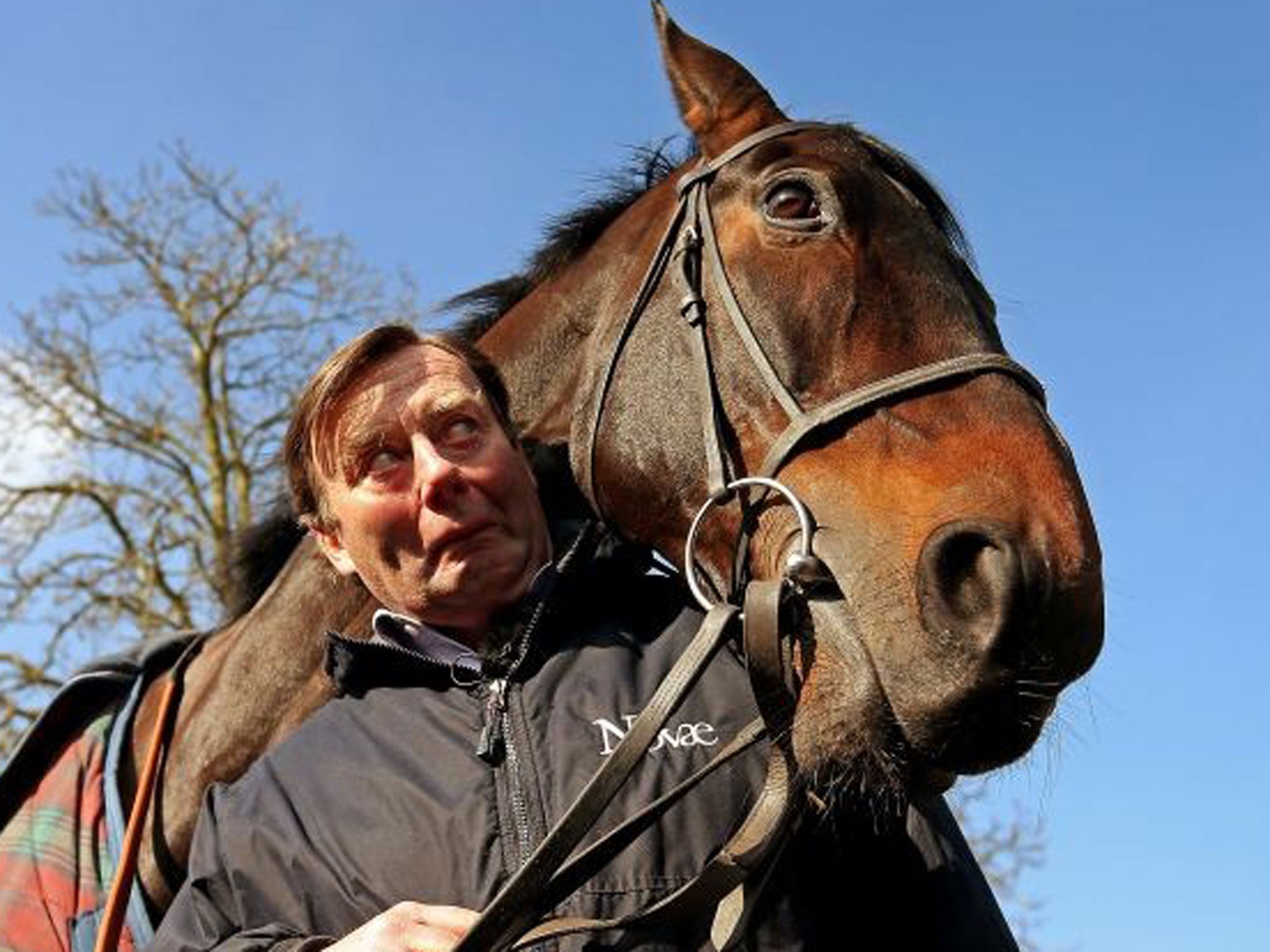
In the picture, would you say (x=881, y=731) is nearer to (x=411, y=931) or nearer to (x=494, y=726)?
(x=494, y=726)

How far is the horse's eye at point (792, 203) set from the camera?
115 inches

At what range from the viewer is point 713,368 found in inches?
112

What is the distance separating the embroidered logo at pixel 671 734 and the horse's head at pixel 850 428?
0.16 metres

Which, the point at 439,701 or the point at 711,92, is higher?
the point at 711,92

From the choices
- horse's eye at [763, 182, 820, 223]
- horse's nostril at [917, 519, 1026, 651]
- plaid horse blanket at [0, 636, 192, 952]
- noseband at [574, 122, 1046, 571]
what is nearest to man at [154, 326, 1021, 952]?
noseband at [574, 122, 1046, 571]

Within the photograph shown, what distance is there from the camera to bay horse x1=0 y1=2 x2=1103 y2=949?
7.41 feet

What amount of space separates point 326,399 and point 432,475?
0.30 meters

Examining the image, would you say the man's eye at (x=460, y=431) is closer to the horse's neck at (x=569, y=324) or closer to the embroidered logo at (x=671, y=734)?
the horse's neck at (x=569, y=324)

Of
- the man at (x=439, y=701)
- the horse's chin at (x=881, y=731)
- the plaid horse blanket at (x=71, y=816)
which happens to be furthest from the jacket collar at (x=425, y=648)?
the plaid horse blanket at (x=71, y=816)

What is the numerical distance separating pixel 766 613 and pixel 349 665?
747mm

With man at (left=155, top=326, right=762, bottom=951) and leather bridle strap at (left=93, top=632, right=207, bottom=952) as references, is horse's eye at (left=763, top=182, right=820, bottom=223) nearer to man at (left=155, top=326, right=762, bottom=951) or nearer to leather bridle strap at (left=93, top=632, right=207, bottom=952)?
man at (left=155, top=326, right=762, bottom=951)

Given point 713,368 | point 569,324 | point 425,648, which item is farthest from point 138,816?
point 713,368

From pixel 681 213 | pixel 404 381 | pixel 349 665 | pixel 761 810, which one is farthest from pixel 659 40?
pixel 761 810

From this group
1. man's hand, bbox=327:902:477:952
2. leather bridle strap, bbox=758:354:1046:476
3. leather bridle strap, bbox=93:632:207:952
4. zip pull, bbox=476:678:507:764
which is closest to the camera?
man's hand, bbox=327:902:477:952
